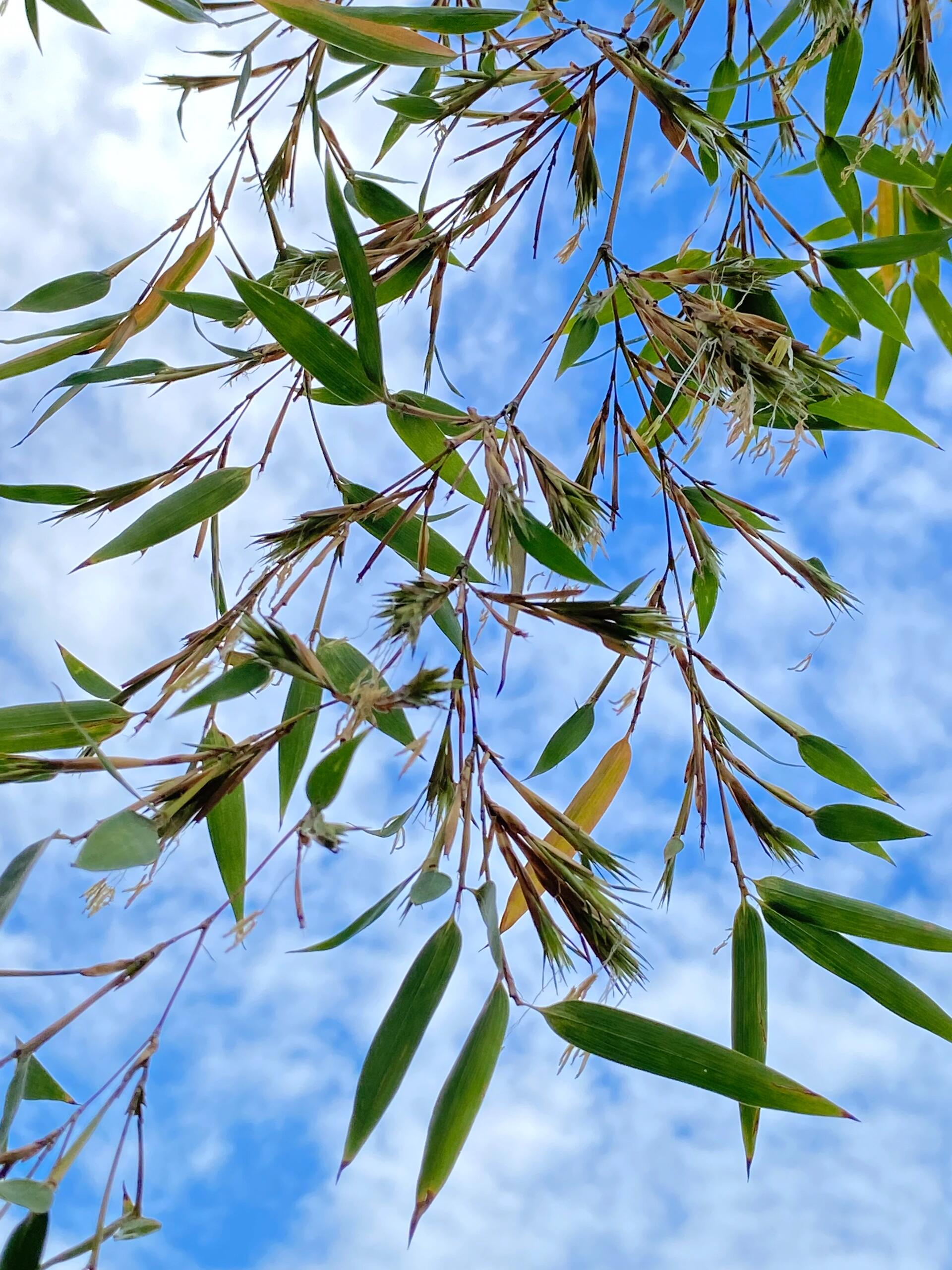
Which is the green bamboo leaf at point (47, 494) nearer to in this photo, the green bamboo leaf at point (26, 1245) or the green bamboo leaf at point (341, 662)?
the green bamboo leaf at point (341, 662)

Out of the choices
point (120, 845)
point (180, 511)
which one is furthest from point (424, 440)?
point (120, 845)

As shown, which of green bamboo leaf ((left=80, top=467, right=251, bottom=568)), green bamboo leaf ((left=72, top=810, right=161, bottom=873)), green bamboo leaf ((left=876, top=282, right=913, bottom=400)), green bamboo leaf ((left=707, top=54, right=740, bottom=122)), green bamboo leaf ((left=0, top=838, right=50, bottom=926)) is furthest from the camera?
green bamboo leaf ((left=876, top=282, right=913, bottom=400))

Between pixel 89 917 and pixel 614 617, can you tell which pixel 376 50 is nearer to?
pixel 614 617

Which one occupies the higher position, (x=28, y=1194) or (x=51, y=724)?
(x=51, y=724)

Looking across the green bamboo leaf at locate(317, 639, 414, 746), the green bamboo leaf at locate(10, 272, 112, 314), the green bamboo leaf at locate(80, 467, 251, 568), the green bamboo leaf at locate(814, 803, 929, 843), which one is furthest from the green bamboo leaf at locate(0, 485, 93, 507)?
the green bamboo leaf at locate(814, 803, 929, 843)

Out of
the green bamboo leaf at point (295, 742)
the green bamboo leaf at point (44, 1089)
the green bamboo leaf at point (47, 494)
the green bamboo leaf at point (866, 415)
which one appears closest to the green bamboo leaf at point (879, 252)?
the green bamboo leaf at point (866, 415)

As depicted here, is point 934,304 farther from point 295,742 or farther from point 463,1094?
point 463,1094

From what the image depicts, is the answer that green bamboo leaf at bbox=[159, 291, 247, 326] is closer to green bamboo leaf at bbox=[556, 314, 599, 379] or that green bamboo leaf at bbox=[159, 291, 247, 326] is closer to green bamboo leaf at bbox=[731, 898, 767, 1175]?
green bamboo leaf at bbox=[556, 314, 599, 379]
